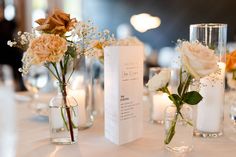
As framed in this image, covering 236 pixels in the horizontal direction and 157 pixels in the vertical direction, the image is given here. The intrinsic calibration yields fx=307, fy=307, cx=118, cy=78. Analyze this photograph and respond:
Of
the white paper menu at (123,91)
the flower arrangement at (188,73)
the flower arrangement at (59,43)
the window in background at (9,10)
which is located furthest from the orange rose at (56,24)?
the window in background at (9,10)

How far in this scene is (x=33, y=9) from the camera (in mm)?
5539

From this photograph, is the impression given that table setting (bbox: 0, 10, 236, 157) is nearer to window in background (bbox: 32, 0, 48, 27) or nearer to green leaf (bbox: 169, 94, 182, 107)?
green leaf (bbox: 169, 94, 182, 107)

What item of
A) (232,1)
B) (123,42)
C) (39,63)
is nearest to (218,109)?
(123,42)

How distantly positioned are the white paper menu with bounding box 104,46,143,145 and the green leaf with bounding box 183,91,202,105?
180mm

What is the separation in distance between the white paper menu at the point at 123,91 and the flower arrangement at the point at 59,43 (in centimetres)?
7

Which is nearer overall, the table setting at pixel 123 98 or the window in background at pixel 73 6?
the table setting at pixel 123 98

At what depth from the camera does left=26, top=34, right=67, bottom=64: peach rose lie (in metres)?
0.81

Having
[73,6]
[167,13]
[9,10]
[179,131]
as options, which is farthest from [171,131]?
[73,6]

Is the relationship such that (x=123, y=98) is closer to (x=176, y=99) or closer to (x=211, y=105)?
(x=176, y=99)

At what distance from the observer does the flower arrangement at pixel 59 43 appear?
0.81 metres

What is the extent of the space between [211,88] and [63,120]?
18.9 inches

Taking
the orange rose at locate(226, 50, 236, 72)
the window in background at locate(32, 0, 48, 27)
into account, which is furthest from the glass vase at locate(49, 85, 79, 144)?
the window in background at locate(32, 0, 48, 27)

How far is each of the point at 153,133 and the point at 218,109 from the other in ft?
0.75

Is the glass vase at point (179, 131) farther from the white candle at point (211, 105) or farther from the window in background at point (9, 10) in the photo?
the window in background at point (9, 10)
